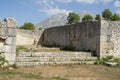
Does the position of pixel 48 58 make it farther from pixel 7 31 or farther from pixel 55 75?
pixel 55 75

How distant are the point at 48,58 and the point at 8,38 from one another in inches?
101

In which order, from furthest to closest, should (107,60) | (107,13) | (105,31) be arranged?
1. (107,13)
2. (105,31)
3. (107,60)

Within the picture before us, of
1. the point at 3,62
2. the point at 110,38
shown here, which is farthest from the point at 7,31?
the point at 110,38

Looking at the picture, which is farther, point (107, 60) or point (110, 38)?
point (110, 38)

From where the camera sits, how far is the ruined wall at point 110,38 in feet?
48.6

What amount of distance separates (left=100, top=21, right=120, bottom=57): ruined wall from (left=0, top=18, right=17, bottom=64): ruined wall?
18.0 feet

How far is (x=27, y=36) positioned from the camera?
92.3ft

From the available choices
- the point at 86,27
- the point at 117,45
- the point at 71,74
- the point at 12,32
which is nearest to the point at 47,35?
the point at 86,27

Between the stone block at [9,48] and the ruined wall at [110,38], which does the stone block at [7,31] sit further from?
the ruined wall at [110,38]

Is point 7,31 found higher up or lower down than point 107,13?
lower down

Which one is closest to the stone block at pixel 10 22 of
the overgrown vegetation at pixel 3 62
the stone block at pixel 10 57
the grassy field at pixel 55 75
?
the stone block at pixel 10 57

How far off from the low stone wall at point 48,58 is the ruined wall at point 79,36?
3.80 feet

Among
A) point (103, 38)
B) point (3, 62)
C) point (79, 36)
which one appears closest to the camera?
point (3, 62)

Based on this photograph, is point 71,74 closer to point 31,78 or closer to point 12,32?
point 31,78
